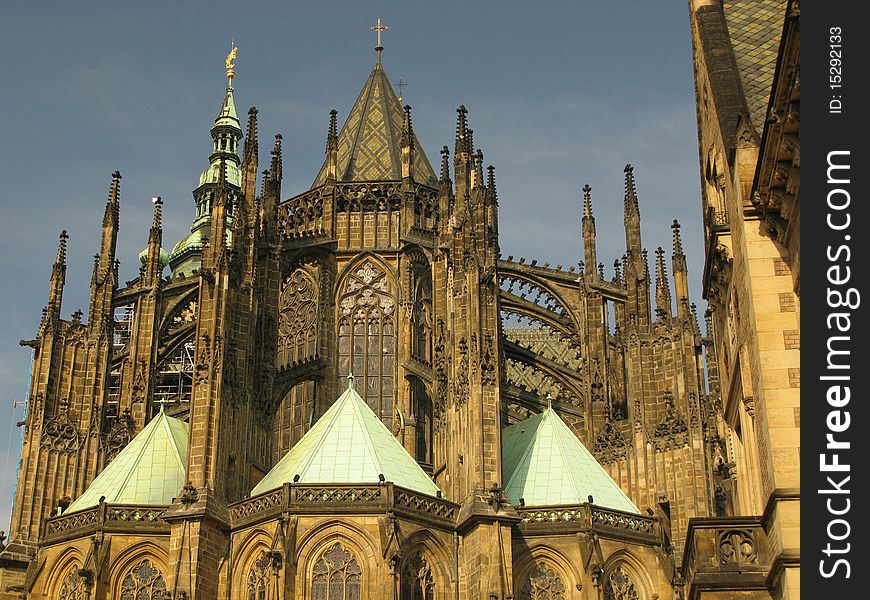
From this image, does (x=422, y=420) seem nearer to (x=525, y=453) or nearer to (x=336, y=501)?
(x=525, y=453)

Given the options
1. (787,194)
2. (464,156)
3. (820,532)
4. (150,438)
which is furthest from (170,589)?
(820,532)

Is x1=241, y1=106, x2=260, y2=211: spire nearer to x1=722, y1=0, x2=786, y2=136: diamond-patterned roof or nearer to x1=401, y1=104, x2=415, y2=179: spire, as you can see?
x1=401, y1=104, x2=415, y2=179: spire

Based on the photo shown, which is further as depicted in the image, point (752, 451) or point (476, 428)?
point (476, 428)

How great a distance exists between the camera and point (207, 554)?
39.0 m

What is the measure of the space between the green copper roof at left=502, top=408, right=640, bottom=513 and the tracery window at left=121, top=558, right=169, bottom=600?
1085 cm

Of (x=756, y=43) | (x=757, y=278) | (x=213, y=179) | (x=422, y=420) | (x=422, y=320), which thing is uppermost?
(x=213, y=179)

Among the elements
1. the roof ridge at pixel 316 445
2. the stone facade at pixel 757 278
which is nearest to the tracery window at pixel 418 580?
the roof ridge at pixel 316 445


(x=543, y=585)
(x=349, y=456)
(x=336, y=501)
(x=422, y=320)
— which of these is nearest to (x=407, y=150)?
(x=422, y=320)

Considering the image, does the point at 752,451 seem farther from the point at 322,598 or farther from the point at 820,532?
the point at 322,598

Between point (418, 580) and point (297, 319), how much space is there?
14368 mm

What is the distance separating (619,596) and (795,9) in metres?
26.8

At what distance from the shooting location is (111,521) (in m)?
40.9

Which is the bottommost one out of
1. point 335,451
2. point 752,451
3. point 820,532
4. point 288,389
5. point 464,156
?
point 820,532

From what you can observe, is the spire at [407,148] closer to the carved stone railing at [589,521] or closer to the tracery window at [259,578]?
the carved stone railing at [589,521]
